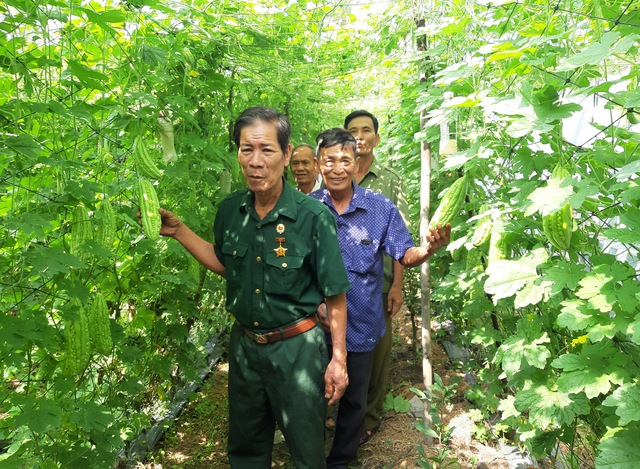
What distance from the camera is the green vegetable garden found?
5.69 feet

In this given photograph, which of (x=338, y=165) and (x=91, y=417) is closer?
(x=91, y=417)

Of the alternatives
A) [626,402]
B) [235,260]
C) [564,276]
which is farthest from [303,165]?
[626,402]

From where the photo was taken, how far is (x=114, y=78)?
9.41 feet

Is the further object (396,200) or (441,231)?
(396,200)

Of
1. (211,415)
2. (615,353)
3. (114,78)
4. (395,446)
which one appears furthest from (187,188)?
(615,353)

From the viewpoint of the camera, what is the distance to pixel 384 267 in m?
3.56

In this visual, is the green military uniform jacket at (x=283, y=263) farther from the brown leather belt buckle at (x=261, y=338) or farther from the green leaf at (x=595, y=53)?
the green leaf at (x=595, y=53)

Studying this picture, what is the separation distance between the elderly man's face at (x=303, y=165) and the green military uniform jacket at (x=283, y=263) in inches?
61.0

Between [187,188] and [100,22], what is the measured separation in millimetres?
1468

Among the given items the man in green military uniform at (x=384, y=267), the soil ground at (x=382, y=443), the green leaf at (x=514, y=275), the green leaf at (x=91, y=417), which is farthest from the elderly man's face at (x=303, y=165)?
the green leaf at (x=91, y=417)

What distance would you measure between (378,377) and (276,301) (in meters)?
1.64

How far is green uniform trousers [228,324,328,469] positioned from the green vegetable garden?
65 cm

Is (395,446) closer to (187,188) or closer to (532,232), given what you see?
(532,232)

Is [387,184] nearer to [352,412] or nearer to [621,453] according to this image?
[352,412]
